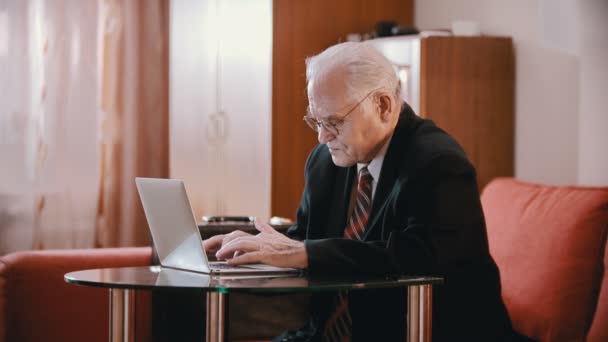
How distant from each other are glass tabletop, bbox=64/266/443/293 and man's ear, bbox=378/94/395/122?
520 mm

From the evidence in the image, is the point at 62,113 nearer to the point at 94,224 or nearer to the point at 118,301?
the point at 94,224

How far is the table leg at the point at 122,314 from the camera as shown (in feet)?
5.73

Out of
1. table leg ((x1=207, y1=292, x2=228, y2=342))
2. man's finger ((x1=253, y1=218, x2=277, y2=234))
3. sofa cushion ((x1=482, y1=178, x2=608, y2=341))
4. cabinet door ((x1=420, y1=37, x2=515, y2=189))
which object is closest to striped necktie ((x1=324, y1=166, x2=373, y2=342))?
man's finger ((x1=253, y1=218, x2=277, y2=234))

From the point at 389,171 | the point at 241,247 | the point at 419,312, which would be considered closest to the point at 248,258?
the point at 241,247

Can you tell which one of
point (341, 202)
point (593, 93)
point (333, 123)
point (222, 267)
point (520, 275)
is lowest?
point (520, 275)

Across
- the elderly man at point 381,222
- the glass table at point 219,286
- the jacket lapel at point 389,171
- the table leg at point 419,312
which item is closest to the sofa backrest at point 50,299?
the elderly man at point 381,222

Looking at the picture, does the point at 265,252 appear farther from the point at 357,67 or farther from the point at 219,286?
the point at 357,67

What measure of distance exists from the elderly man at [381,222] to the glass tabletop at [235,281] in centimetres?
8

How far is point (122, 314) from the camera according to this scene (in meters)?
1.75

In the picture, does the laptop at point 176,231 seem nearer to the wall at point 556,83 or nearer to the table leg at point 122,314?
the table leg at point 122,314

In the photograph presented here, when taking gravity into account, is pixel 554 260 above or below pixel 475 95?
below

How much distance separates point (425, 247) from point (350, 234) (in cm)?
33

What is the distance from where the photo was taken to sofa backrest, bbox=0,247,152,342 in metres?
2.84

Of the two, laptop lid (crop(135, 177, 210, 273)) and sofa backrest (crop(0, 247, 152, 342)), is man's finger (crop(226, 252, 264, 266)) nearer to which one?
laptop lid (crop(135, 177, 210, 273))
